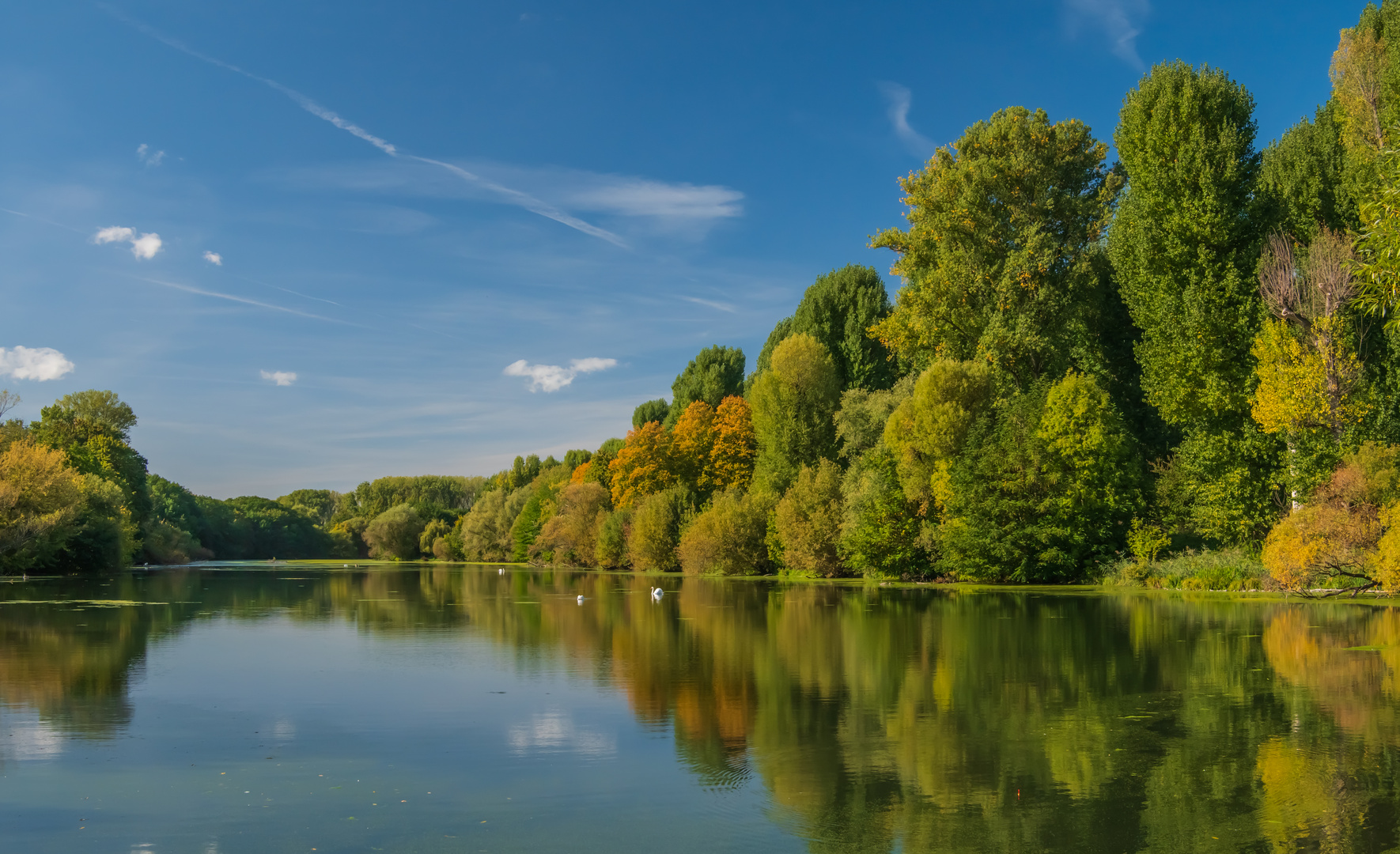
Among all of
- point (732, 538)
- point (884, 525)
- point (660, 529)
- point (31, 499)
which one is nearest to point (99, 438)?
point (31, 499)

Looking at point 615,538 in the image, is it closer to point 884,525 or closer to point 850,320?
point 850,320

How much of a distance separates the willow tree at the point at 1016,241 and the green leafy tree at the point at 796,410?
1579cm

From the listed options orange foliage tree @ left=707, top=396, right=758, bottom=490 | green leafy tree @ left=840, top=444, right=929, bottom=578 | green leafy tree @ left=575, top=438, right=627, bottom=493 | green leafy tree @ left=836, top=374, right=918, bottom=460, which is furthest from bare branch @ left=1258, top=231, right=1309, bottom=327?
green leafy tree @ left=575, top=438, right=627, bottom=493

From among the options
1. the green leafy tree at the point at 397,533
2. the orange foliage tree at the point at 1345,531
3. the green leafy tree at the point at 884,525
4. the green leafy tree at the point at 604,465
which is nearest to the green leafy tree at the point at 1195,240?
the orange foliage tree at the point at 1345,531

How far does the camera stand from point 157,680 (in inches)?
598

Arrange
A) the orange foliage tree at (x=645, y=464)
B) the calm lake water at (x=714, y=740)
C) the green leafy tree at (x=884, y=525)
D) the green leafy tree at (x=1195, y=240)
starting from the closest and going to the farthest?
the calm lake water at (x=714, y=740)
the green leafy tree at (x=1195, y=240)
the green leafy tree at (x=884, y=525)
the orange foliage tree at (x=645, y=464)

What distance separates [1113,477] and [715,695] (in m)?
31.2

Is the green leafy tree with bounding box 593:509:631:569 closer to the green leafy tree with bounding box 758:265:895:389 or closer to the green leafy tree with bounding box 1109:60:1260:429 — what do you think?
the green leafy tree with bounding box 758:265:895:389

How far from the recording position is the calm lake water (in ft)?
23.5

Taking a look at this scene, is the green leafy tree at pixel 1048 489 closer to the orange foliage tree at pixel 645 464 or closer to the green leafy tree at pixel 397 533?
the orange foliage tree at pixel 645 464

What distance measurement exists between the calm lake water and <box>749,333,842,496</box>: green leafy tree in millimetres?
38030

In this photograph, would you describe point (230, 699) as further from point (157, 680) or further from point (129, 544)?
point (129, 544)

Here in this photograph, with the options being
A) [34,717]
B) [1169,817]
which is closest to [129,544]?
[34,717]

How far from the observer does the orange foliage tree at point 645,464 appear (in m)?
73.8
